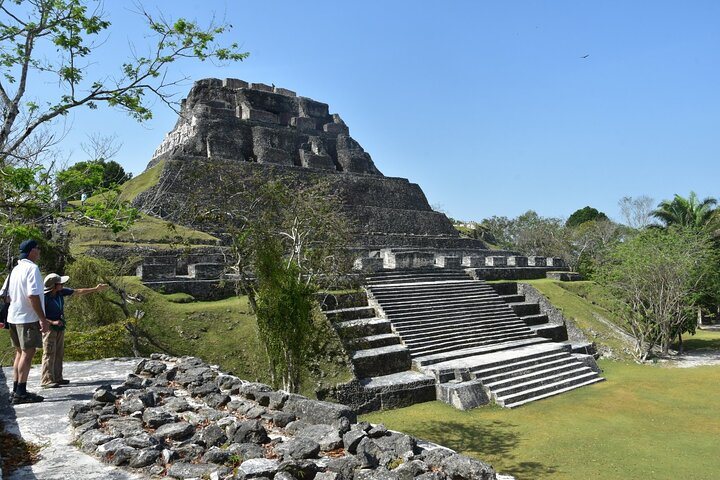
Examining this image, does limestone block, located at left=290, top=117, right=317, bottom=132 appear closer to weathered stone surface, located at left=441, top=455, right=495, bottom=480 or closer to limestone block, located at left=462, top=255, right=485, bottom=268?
limestone block, located at left=462, top=255, right=485, bottom=268

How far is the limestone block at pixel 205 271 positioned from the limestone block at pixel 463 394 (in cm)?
647

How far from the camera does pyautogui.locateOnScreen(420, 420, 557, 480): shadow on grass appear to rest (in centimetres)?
645

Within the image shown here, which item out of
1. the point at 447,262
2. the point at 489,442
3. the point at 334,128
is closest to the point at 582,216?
the point at 334,128

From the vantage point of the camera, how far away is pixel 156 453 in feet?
11.1

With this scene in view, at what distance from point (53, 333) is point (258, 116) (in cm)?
2875

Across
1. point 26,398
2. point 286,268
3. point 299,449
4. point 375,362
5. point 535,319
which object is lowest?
point 375,362

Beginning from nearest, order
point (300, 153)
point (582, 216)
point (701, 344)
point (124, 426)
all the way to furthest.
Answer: point (124, 426), point (701, 344), point (300, 153), point (582, 216)

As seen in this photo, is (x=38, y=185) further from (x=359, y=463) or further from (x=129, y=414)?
(x=359, y=463)

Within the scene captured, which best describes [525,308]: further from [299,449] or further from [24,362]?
[24,362]

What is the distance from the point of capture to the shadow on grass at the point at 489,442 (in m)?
6.45

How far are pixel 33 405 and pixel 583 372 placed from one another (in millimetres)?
11393

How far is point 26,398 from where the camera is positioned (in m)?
4.73

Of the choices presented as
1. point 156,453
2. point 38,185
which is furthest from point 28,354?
point 156,453

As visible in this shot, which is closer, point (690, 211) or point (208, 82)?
point (690, 211)
